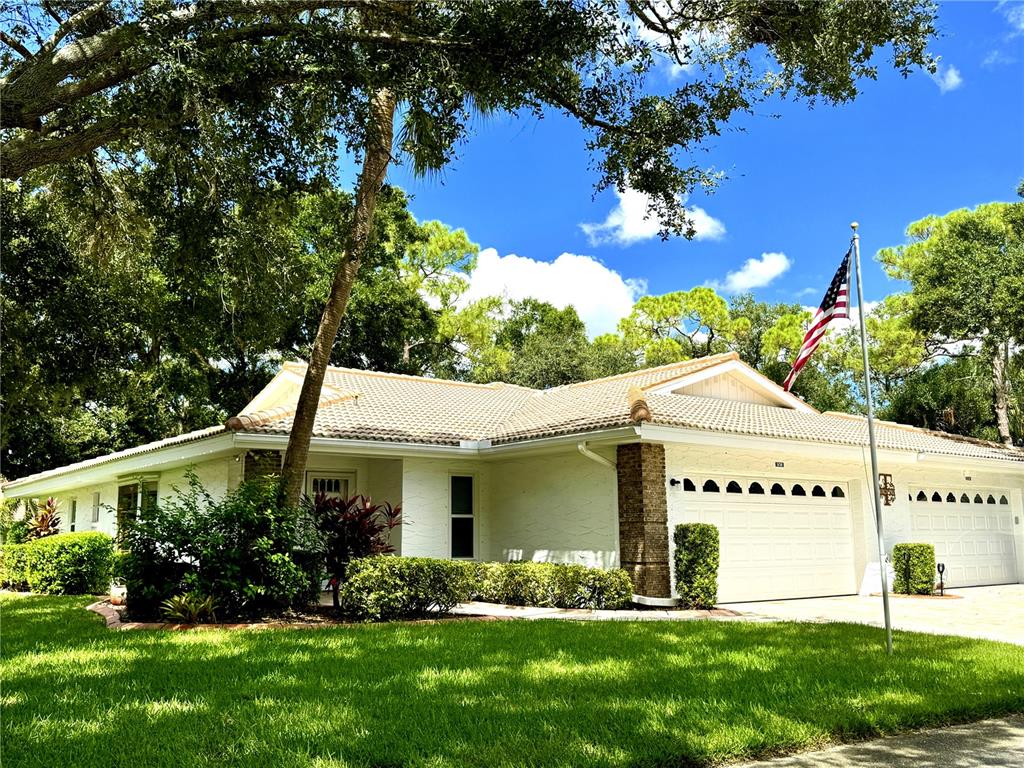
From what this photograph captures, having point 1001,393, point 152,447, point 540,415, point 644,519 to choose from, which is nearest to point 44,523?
point 152,447

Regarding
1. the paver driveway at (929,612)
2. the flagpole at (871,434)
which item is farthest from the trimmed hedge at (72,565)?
the flagpole at (871,434)

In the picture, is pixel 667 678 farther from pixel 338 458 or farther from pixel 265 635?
pixel 338 458

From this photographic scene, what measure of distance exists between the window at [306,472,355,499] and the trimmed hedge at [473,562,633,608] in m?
4.04

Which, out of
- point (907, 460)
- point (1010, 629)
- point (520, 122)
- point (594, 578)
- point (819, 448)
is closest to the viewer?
point (520, 122)

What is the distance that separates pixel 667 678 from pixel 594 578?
606 cm

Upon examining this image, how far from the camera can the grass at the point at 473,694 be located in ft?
17.0

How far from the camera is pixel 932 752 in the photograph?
5.45 metres

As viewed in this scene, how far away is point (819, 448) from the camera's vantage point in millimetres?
15703

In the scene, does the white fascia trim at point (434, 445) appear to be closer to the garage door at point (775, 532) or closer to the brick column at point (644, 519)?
the brick column at point (644, 519)

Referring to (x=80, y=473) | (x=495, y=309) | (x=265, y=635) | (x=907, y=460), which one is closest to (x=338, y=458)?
(x=265, y=635)

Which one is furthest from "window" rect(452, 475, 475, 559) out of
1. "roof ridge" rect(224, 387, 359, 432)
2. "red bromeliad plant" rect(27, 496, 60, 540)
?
"red bromeliad plant" rect(27, 496, 60, 540)

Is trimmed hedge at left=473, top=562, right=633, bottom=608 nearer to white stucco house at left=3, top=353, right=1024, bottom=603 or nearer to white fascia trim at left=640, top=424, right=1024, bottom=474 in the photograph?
white stucco house at left=3, top=353, right=1024, bottom=603

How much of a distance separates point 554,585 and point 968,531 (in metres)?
11.8

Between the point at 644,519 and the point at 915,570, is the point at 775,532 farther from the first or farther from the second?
the point at 644,519
